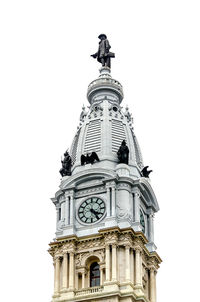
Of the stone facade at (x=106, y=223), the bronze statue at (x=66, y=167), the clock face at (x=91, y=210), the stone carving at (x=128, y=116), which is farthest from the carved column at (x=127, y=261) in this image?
the stone carving at (x=128, y=116)

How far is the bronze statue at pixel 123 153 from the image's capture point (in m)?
77.3

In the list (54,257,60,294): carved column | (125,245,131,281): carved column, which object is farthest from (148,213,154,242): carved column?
A: (54,257,60,294): carved column

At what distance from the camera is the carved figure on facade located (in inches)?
3052

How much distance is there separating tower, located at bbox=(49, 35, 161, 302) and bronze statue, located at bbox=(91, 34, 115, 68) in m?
7.04

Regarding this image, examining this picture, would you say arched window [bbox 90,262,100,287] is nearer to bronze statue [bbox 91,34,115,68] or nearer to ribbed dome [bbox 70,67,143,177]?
ribbed dome [bbox 70,67,143,177]

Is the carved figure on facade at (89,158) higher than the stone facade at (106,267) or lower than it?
higher

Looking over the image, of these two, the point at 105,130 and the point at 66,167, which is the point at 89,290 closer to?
the point at 66,167

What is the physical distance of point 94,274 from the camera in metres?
73.1

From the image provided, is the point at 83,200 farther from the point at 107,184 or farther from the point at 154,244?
the point at 154,244

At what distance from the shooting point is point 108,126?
80.2m

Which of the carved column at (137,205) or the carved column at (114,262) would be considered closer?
the carved column at (114,262)

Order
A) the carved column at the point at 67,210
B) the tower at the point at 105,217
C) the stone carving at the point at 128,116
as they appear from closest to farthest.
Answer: the tower at the point at 105,217 → the carved column at the point at 67,210 → the stone carving at the point at 128,116

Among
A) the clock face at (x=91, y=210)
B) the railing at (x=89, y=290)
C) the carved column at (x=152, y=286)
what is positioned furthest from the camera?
the clock face at (x=91, y=210)

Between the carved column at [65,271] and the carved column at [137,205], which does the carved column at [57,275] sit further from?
the carved column at [137,205]
